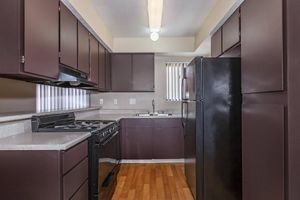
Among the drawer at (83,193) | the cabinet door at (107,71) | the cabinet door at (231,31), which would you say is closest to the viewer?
the drawer at (83,193)

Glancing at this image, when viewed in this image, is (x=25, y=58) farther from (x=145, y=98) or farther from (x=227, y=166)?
(x=145, y=98)

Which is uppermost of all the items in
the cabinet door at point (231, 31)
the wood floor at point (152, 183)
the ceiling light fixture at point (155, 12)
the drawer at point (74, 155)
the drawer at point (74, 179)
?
the ceiling light fixture at point (155, 12)

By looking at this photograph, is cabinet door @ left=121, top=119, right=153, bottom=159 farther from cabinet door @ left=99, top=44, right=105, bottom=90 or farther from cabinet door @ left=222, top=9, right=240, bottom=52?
cabinet door @ left=222, top=9, right=240, bottom=52

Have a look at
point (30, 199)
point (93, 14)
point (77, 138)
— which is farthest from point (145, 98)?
point (30, 199)

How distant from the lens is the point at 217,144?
2.86m

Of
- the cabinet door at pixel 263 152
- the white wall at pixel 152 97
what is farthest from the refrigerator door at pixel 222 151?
the white wall at pixel 152 97

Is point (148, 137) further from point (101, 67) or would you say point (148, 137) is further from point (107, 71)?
point (101, 67)

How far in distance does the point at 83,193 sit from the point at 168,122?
116 inches

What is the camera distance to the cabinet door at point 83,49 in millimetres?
3212

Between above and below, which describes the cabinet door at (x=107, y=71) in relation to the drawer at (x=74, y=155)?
above

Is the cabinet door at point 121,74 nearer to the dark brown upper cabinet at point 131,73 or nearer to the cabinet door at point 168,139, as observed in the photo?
the dark brown upper cabinet at point 131,73

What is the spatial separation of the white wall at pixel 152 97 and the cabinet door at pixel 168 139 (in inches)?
30.6

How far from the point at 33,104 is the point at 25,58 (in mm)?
1249

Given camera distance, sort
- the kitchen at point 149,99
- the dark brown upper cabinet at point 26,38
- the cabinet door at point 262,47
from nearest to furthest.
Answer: the cabinet door at point 262,47, the kitchen at point 149,99, the dark brown upper cabinet at point 26,38
